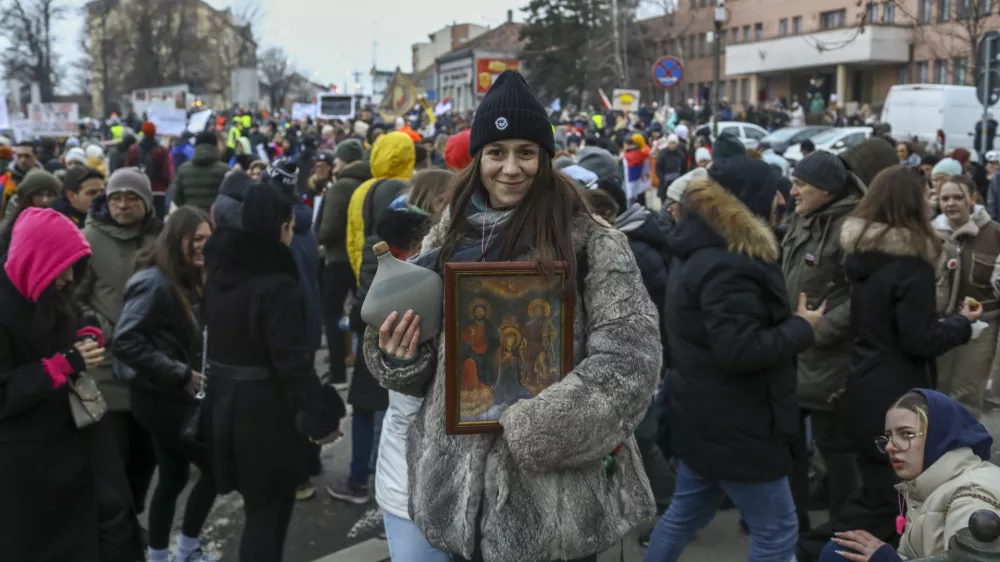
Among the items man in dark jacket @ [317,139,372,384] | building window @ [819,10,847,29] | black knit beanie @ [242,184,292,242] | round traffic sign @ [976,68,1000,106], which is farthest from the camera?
building window @ [819,10,847,29]

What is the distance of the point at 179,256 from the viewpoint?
4.33 metres

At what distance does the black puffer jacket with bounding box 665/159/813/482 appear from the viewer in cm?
350

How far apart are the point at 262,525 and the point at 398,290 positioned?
210 centimetres

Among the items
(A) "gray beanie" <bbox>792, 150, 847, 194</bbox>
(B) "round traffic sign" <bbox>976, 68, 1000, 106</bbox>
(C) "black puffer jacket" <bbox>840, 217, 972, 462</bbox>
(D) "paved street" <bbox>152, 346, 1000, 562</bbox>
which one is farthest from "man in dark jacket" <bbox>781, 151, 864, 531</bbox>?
(B) "round traffic sign" <bbox>976, 68, 1000, 106</bbox>

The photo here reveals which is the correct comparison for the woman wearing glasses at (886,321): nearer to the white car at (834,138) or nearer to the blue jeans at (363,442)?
the blue jeans at (363,442)

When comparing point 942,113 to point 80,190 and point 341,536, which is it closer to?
point 80,190

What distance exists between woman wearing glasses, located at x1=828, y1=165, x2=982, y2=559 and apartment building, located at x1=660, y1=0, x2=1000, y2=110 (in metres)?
37.0

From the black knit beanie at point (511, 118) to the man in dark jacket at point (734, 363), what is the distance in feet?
4.56

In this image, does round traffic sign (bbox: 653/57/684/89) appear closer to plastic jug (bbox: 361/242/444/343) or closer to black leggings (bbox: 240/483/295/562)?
black leggings (bbox: 240/483/295/562)

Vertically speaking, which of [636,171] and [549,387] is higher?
[636,171]

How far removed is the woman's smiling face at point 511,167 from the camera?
2.36 metres

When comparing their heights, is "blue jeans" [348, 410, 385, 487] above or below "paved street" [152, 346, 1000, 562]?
above

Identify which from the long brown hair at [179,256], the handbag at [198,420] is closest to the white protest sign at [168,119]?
the long brown hair at [179,256]

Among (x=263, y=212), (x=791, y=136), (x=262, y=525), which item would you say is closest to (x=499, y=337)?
(x=263, y=212)
